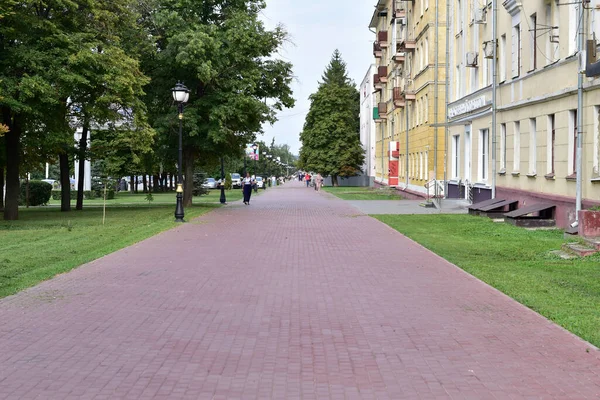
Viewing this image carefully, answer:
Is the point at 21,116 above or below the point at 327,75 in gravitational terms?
below

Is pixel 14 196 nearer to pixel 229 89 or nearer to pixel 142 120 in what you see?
pixel 142 120

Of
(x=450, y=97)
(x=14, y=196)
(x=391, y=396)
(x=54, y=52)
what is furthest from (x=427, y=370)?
(x=450, y=97)

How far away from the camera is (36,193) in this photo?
45.5 m

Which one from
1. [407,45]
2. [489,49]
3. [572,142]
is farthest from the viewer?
[407,45]

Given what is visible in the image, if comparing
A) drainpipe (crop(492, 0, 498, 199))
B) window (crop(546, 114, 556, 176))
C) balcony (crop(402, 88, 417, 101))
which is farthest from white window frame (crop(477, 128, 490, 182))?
balcony (crop(402, 88, 417, 101))

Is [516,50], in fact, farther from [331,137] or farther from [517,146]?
[331,137]

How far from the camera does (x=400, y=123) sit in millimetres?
56844

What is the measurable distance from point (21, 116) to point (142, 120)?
5.40 m

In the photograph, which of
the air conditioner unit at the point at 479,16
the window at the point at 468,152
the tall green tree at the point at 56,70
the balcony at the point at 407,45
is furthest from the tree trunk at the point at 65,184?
the balcony at the point at 407,45

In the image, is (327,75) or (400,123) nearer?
(400,123)

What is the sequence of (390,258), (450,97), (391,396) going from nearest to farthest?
(391,396), (390,258), (450,97)

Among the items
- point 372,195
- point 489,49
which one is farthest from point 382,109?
point 489,49

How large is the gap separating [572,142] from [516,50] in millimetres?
6177

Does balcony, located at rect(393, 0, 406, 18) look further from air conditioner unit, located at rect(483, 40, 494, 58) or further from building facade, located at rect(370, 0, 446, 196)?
air conditioner unit, located at rect(483, 40, 494, 58)
